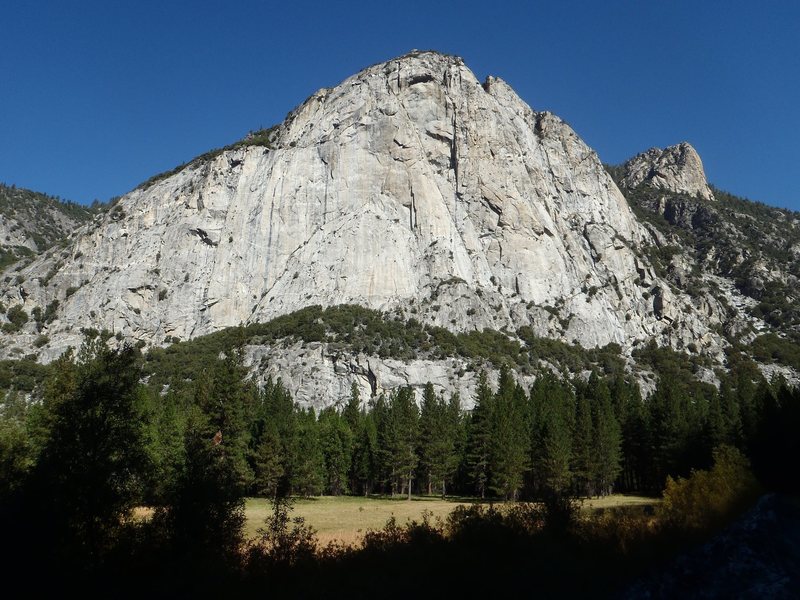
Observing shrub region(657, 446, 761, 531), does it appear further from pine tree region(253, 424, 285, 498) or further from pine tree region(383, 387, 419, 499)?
pine tree region(253, 424, 285, 498)

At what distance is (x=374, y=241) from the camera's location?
134875 mm

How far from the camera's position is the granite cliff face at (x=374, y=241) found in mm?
133750

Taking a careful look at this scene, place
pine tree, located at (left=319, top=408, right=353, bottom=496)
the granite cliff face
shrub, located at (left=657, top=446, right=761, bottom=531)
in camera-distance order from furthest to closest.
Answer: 1. the granite cliff face
2. pine tree, located at (left=319, top=408, right=353, bottom=496)
3. shrub, located at (left=657, top=446, right=761, bottom=531)

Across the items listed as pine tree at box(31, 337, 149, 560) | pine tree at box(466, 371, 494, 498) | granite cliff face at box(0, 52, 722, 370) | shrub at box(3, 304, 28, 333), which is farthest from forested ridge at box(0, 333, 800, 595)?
shrub at box(3, 304, 28, 333)

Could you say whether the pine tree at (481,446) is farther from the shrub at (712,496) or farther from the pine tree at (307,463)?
the shrub at (712,496)

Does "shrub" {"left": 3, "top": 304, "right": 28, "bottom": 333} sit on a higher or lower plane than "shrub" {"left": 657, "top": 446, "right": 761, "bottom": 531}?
higher

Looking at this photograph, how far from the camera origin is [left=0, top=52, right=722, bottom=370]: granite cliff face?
13375cm

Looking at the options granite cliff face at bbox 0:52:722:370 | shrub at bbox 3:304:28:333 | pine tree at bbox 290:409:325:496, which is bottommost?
pine tree at bbox 290:409:325:496

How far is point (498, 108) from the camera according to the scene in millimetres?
162125

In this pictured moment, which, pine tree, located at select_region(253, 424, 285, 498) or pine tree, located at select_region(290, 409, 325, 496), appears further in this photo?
pine tree, located at select_region(290, 409, 325, 496)

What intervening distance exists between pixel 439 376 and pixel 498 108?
9032 centimetres

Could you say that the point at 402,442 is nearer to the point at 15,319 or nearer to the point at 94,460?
the point at 94,460

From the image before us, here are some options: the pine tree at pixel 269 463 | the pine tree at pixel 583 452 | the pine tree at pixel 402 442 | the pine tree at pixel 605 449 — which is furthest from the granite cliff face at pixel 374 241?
the pine tree at pixel 269 463

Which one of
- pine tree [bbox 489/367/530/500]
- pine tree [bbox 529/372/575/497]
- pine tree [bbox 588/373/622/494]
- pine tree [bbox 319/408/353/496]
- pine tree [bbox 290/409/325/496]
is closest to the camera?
pine tree [bbox 489/367/530/500]
